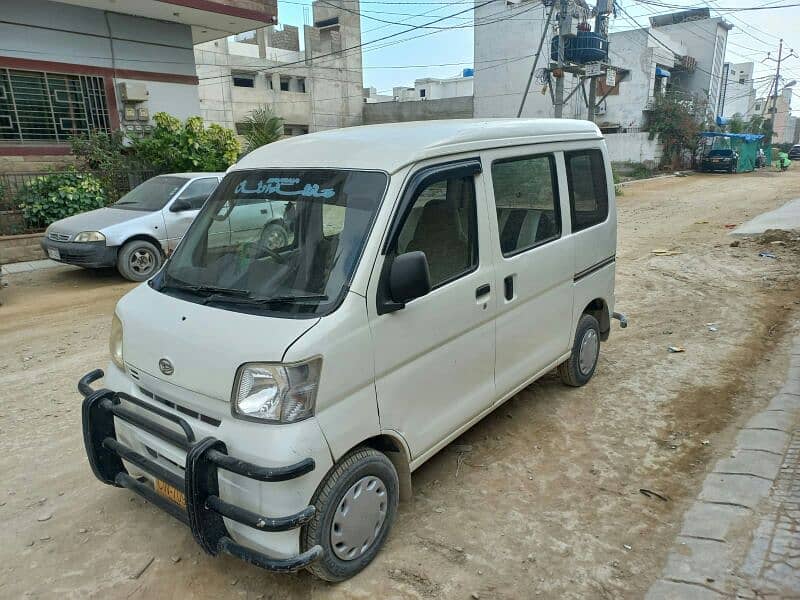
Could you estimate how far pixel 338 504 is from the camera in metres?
2.61

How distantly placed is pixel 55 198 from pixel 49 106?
149 inches

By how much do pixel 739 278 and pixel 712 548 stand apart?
6.80 metres

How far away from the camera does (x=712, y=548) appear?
118 inches

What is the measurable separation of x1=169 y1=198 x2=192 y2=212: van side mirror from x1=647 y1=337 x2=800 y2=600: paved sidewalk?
332 inches

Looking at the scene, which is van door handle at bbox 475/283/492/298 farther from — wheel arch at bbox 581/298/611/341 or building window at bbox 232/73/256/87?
building window at bbox 232/73/256/87

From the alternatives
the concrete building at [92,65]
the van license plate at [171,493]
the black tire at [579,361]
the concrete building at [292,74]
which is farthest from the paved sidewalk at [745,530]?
the concrete building at [292,74]

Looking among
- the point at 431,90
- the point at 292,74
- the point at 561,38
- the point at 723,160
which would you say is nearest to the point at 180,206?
the point at 561,38

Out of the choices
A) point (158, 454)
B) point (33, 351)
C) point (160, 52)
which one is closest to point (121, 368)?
point (158, 454)

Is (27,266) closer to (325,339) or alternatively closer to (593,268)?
(593,268)

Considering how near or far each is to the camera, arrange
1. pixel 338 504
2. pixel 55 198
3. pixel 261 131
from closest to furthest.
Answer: pixel 338 504 < pixel 55 198 < pixel 261 131

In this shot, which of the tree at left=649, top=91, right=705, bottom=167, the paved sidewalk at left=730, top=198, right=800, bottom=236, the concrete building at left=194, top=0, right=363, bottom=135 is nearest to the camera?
the paved sidewalk at left=730, top=198, right=800, bottom=236

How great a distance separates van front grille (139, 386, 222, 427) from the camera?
2526 millimetres

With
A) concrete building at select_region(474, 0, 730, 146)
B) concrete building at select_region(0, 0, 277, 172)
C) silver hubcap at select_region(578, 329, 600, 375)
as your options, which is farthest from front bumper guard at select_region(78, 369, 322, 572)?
concrete building at select_region(474, 0, 730, 146)

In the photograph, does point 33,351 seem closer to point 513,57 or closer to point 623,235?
point 623,235
